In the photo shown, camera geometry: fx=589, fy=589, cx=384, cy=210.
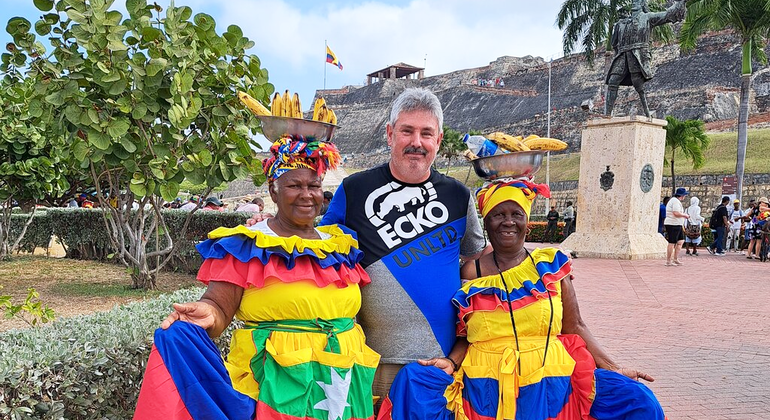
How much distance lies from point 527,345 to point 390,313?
0.58 metres

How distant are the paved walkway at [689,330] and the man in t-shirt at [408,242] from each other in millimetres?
2410

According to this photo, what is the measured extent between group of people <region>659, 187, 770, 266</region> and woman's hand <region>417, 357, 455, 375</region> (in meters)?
10.3

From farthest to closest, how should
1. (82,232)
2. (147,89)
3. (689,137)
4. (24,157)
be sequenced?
(689,137) < (82,232) < (24,157) < (147,89)

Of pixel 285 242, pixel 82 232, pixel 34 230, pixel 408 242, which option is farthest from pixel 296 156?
pixel 34 230

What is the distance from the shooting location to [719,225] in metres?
14.6

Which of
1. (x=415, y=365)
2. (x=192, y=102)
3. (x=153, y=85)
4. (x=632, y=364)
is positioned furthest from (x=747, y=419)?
(x=153, y=85)

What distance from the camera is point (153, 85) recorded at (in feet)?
16.8

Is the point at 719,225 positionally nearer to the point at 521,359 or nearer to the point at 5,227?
the point at 521,359

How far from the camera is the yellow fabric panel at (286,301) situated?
2.14 meters

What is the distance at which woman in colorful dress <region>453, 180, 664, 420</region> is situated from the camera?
92.9 inches

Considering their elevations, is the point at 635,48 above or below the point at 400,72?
below

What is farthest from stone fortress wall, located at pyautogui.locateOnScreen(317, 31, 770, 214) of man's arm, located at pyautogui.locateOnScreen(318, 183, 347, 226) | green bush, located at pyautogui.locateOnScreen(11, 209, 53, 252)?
man's arm, located at pyautogui.locateOnScreen(318, 183, 347, 226)

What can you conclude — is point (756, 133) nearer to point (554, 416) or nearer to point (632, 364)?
point (632, 364)

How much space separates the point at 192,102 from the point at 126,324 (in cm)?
260
